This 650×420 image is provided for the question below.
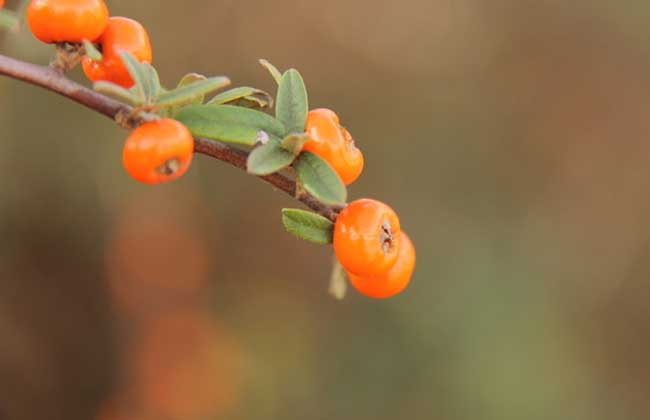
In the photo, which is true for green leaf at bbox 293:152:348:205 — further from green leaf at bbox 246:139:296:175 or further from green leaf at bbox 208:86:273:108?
green leaf at bbox 208:86:273:108

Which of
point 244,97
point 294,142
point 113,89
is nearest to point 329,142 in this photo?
point 294,142

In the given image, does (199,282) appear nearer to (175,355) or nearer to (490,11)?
(175,355)

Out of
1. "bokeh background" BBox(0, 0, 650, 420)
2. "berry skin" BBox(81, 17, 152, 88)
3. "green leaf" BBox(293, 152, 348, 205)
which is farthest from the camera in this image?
"bokeh background" BBox(0, 0, 650, 420)

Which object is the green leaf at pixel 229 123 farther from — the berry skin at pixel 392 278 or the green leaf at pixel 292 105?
the berry skin at pixel 392 278

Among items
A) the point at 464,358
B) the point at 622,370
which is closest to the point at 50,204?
the point at 464,358

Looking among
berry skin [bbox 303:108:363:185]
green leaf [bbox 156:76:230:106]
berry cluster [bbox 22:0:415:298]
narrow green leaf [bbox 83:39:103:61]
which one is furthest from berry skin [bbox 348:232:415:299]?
narrow green leaf [bbox 83:39:103:61]

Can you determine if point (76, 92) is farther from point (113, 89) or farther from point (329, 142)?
point (329, 142)
